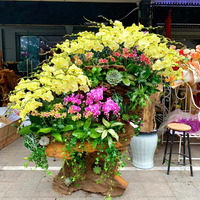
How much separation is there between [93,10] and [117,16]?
0.68m

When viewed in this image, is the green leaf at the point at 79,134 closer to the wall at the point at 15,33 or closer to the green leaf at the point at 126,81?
the green leaf at the point at 126,81

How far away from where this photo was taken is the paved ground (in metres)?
2.41

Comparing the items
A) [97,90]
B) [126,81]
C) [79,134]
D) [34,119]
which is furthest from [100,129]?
[34,119]

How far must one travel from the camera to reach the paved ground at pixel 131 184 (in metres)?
2.41

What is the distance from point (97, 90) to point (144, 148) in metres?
1.56

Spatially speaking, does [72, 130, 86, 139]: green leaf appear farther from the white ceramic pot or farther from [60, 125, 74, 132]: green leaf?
the white ceramic pot

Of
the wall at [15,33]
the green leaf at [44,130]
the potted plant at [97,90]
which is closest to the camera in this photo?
the potted plant at [97,90]

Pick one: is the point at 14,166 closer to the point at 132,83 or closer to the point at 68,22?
the point at 132,83

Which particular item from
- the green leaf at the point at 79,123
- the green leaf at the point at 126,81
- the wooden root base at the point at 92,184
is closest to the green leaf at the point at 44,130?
the green leaf at the point at 79,123

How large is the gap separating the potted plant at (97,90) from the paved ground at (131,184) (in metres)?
0.74

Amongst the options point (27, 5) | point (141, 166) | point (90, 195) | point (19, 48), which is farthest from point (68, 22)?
point (90, 195)

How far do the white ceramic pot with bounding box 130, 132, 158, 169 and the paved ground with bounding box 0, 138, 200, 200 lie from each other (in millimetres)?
99

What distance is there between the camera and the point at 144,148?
2.96 meters

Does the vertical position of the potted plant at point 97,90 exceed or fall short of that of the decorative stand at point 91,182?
it exceeds it
